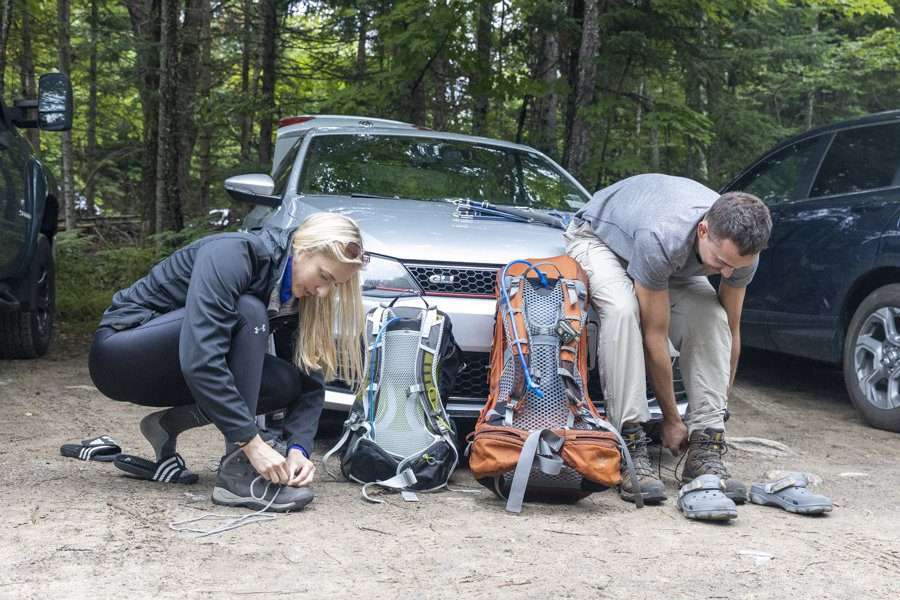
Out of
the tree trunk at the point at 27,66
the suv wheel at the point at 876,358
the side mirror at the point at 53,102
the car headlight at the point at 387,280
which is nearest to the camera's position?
the car headlight at the point at 387,280

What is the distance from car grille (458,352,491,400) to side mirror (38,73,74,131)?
3.44 m

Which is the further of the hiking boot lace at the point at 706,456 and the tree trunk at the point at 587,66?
the tree trunk at the point at 587,66

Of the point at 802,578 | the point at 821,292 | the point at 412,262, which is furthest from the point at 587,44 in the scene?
the point at 802,578

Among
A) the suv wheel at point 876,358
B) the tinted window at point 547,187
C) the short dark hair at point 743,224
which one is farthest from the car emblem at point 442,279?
the suv wheel at point 876,358

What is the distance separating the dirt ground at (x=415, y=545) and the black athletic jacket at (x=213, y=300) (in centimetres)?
42

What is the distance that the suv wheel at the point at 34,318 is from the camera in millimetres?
6988

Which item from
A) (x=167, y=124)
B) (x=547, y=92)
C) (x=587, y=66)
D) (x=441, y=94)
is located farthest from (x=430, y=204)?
(x=441, y=94)

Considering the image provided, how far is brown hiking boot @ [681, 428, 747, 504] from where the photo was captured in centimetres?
427

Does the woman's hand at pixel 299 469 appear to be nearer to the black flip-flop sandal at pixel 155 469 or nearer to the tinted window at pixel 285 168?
the black flip-flop sandal at pixel 155 469

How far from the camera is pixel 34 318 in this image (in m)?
7.16

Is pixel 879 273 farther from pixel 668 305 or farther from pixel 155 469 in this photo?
pixel 155 469

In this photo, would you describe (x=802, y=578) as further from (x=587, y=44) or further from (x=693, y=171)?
(x=693, y=171)

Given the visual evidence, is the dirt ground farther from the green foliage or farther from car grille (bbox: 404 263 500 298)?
the green foliage

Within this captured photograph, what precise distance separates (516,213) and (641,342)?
149 cm
